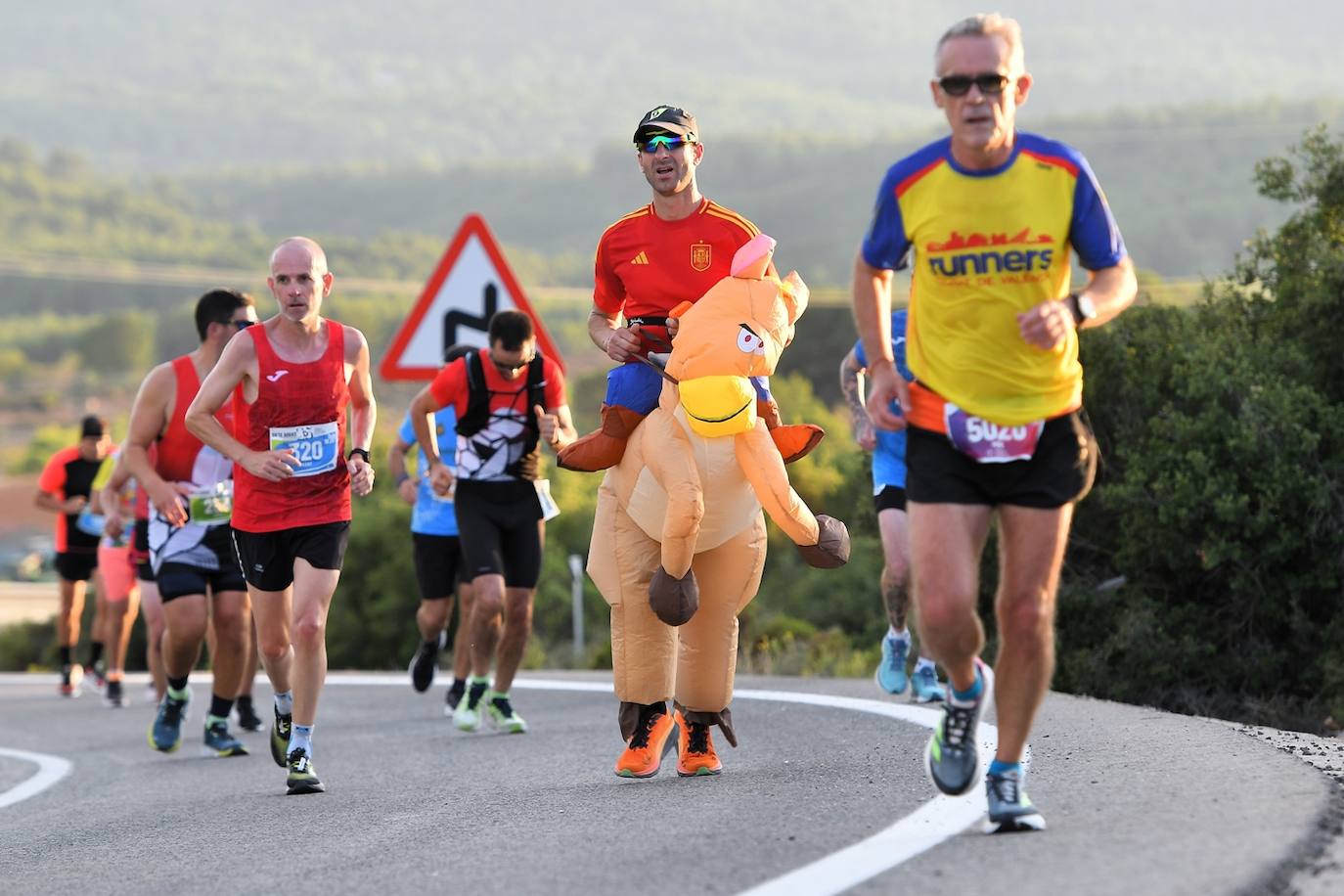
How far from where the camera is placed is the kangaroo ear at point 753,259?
8195mm

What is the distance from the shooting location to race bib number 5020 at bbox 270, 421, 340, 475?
31.3 ft

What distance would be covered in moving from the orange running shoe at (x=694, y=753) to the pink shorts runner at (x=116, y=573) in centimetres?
965

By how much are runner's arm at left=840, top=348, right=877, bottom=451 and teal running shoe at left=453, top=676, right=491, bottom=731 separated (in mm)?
2967

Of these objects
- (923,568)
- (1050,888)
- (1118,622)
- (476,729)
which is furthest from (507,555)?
(1050,888)

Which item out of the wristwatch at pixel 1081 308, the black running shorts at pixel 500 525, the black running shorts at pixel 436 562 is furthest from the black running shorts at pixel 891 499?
the wristwatch at pixel 1081 308

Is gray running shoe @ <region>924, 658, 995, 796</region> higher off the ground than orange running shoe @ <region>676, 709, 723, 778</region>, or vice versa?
gray running shoe @ <region>924, 658, 995, 796</region>

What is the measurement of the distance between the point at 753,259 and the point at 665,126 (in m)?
0.69

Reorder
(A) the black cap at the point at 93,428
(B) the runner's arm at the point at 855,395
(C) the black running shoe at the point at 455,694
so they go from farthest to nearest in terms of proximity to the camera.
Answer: (A) the black cap at the point at 93,428, (C) the black running shoe at the point at 455,694, (B) the runner's arm at the point at 855,395

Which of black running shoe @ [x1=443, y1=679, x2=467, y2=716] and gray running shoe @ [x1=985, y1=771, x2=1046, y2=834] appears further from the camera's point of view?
black running shoe @ [x1=443, y1=679, x2=467, y2=716]

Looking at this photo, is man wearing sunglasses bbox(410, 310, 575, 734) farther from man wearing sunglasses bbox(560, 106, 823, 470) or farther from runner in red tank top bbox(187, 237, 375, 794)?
man wearing sunglasses bbox(560, 106, 823, 470)

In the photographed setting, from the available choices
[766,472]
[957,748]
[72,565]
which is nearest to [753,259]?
[766,472]

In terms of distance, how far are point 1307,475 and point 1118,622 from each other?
4.72ft

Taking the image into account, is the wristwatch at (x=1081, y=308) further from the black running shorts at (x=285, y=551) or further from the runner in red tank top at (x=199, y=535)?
the runner in red tank top at (x=199, y=535)

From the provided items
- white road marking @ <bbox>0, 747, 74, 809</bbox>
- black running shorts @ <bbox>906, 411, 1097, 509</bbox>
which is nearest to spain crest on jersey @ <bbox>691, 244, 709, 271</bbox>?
black running shorts @ <bbox>906, 411, 1097, 509</bbox>
